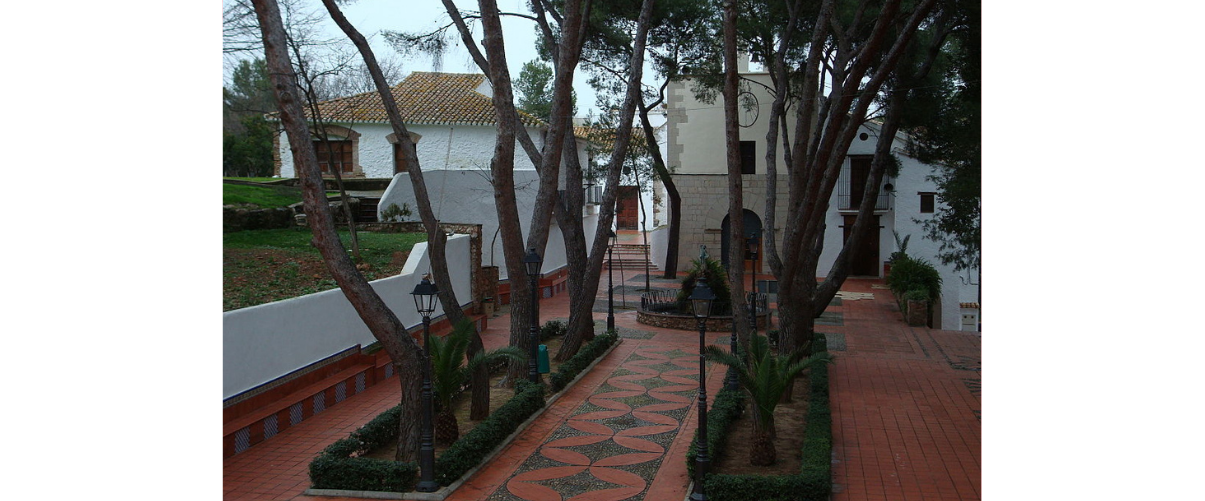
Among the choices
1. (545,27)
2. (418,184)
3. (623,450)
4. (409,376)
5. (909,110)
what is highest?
(545,27)

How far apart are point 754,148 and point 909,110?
13.2 metres

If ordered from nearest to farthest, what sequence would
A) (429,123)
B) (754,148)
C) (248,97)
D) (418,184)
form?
(418,184)
(248,97)
(429,123)
(754,148)

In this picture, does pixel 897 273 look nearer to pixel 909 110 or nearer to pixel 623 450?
pixel 909 110

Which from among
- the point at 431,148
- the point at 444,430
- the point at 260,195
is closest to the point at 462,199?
the point at 431,148

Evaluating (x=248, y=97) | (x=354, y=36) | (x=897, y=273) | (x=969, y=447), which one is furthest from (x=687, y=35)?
(x=969, y=447)

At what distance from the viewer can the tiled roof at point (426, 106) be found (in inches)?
898

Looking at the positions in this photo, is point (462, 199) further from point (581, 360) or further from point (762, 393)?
point (762, 393)

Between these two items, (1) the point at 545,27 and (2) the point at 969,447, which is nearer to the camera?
(2) the point at 969,447

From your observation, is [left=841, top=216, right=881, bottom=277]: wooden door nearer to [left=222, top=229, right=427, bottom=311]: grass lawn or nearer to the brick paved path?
the brick paved path

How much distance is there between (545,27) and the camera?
43.9ft

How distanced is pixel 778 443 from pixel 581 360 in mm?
4279

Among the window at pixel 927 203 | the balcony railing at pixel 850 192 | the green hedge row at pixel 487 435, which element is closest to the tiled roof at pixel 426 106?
the balcony railing at pixel 850 192

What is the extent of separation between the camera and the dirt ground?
7.97m

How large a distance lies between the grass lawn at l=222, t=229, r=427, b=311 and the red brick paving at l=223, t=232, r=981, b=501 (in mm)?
2281
